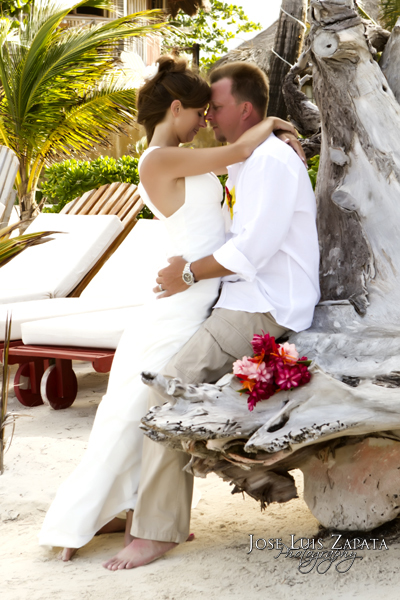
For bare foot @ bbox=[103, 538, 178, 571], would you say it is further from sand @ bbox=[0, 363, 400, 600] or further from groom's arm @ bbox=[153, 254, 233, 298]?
groom's arm @ bbox=[153, 254, 233, 298]

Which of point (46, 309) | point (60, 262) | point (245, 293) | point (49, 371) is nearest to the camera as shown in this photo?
point (245, 293)

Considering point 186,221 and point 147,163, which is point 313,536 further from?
point 147,163

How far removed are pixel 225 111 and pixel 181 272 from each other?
0.70 meters

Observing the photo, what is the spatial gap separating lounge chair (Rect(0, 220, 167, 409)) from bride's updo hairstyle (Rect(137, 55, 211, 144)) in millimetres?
1460

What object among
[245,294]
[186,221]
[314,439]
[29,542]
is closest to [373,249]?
[245,294]

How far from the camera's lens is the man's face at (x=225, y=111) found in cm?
266

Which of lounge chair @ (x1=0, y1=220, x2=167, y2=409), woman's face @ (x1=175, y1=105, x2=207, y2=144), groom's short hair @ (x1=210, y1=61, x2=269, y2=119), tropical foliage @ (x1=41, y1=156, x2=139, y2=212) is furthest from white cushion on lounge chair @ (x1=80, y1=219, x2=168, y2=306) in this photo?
tropical foliage @ (x1=41, y1=156, x2=139, y2=212)

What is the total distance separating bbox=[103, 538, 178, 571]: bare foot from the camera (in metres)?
2.35

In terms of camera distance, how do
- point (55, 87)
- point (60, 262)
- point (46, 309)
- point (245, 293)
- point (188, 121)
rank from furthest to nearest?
point (55, 87), point (60, 262), point (46, 309), point (188, 121), point (245, 293)

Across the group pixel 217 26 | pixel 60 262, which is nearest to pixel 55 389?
pixel 60 262

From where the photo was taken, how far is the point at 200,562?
2.38m

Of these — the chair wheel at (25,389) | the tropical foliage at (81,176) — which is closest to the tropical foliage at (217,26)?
the tropical foliage at (81,176)

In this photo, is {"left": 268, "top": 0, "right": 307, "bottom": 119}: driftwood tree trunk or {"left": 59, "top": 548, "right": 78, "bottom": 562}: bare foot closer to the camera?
{"left": 59, "top": 548, "right": 78, "bottom": 562}: bare foot

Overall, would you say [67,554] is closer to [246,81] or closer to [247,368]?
[247,368]
